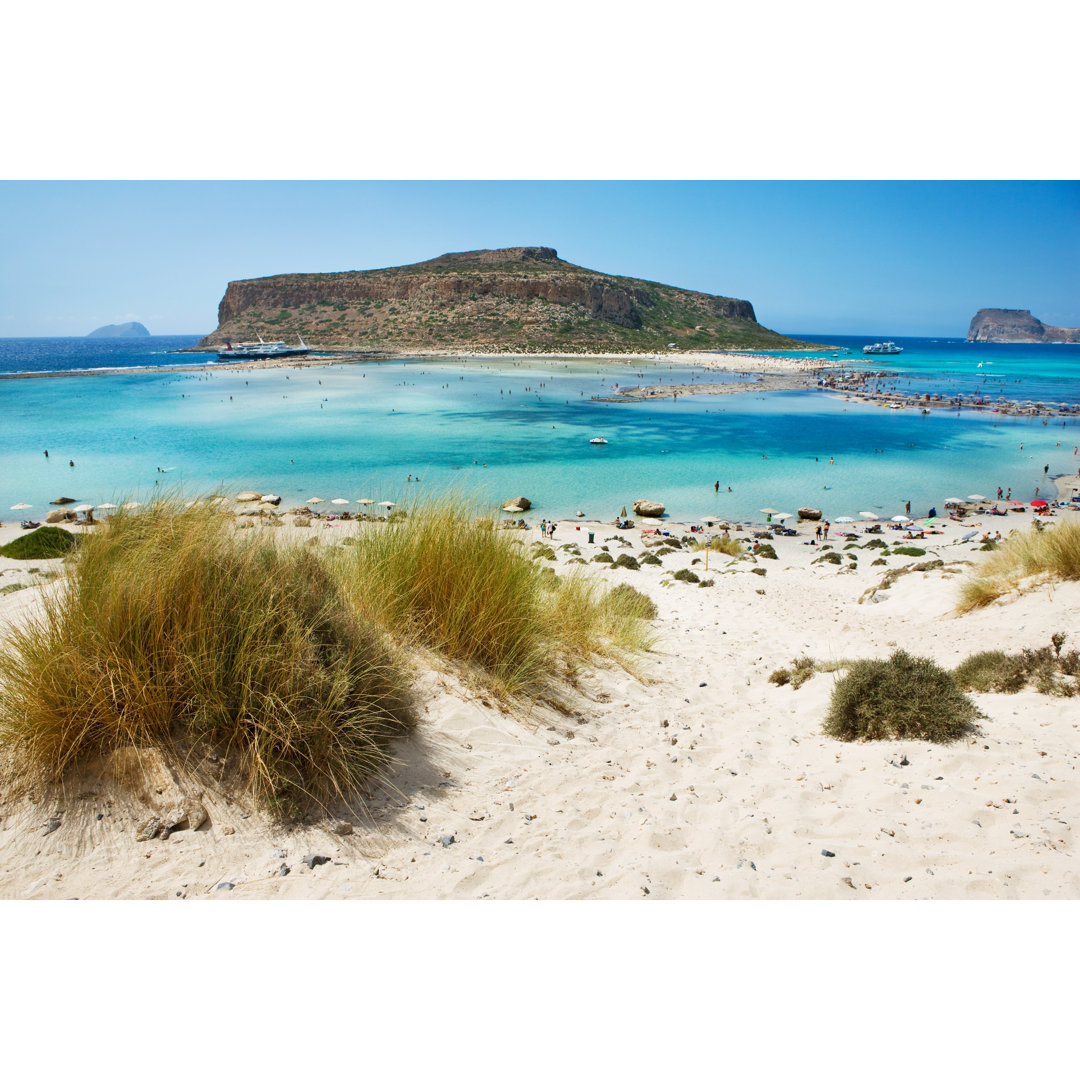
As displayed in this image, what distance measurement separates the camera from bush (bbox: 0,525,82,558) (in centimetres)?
1179

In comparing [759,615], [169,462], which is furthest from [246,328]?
[759,615]

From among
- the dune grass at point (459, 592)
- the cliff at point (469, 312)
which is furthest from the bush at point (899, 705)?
the cliff at point (469, 312)

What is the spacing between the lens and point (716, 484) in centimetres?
2520

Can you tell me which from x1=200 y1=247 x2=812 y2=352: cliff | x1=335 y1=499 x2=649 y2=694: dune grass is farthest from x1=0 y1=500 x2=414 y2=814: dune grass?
x1=200 y1=247 x2=812 y2=352: cliff

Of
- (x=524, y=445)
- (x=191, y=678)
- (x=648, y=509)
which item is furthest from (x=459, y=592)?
(x=524, y=445)

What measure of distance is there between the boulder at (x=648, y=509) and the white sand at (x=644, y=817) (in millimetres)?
15545

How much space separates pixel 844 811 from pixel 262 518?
13.4 feet

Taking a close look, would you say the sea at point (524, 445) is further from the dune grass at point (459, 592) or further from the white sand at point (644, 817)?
the white sand at point (644, 817)

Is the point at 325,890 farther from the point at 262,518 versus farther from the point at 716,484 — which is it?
the point at 716,484

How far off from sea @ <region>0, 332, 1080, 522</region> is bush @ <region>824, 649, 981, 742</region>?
3539 millimetres

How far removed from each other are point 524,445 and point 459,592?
1125 inches

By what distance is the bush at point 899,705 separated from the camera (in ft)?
13.9

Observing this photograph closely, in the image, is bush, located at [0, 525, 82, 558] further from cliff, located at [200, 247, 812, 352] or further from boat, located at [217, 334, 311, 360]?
cliff, located at [200, 247, 812, 352]

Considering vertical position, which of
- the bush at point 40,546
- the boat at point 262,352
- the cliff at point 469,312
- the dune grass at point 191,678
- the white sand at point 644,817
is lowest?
the white sand at point 644,817
